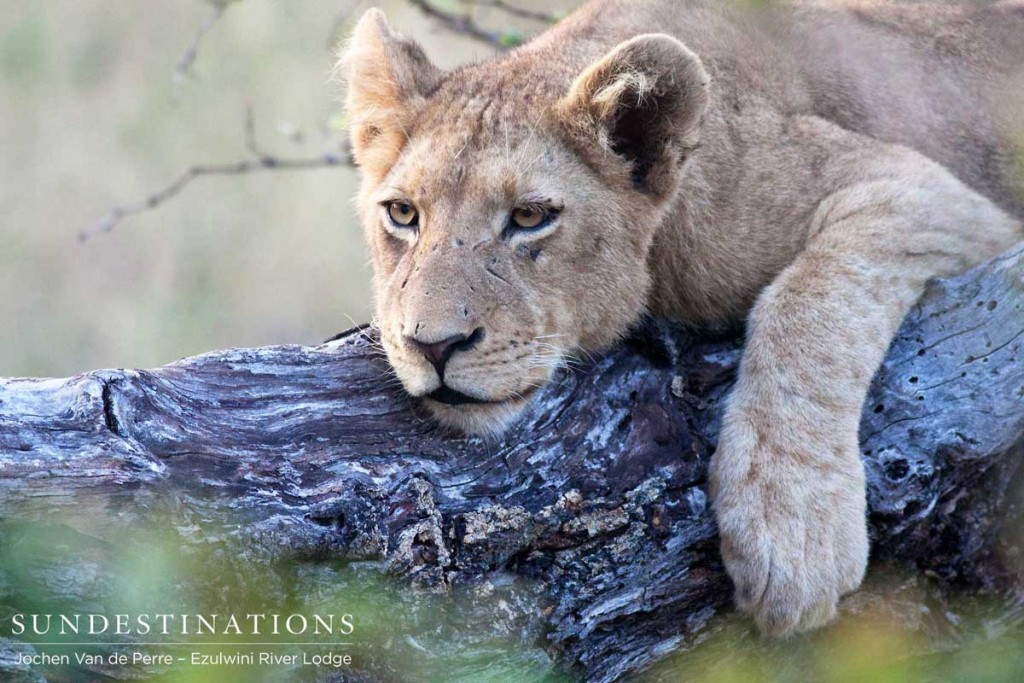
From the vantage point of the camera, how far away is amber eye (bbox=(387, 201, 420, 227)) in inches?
182

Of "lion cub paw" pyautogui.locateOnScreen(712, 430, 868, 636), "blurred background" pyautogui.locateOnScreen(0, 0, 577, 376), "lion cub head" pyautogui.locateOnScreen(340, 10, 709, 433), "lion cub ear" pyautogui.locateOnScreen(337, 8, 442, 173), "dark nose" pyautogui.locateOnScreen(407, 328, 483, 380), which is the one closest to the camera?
Answer: "lion cub paw" pyautogui.locateOnScreen(712, 430, 868, 636)

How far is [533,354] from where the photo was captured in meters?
4.30

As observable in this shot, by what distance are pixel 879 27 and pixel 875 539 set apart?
3.04 metres

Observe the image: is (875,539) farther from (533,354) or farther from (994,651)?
(533,354)

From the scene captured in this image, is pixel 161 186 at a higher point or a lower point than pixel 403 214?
lower

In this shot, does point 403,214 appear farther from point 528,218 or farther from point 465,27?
point 465,27

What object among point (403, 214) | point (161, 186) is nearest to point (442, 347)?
point (403, 214)

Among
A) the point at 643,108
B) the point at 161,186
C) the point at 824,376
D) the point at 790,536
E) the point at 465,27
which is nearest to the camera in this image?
the point at 790,536

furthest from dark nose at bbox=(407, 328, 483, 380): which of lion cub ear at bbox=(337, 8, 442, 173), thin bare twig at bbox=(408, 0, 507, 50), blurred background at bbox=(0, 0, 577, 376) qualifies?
blurred background at bbox=(0, 0, 577, 376)

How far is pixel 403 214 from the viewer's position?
466 cm

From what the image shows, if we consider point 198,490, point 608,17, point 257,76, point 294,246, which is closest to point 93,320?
Answer: point 294,246

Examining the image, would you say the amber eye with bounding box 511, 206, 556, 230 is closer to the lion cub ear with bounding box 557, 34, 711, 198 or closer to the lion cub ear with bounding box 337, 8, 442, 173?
the lion cub ear with bounding box 557, 34, 711, 198

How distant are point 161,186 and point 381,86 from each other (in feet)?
31.8

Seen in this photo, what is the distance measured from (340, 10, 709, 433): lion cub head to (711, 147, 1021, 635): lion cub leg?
621 mm
